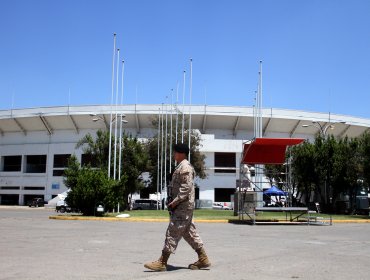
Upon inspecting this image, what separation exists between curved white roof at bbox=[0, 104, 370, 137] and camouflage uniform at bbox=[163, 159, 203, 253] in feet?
177

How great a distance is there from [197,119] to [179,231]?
2257 inches

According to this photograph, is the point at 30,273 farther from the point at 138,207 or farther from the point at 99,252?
the point at 138,207

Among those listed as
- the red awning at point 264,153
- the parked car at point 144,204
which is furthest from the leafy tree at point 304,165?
the red awning at point 264,153

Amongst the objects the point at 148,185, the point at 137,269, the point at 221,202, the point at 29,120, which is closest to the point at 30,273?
the point at 137,269

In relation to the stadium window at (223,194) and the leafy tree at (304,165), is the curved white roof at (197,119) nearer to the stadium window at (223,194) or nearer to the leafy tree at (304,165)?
the stadium window at (223,194)

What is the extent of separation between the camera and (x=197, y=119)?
63625mm

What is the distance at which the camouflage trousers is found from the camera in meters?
6.41

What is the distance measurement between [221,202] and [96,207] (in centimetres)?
→ 3697

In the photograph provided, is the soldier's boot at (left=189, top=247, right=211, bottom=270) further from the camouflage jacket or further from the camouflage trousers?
the camouflage jacket

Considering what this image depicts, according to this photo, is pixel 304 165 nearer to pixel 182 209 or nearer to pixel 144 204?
pixel 144 204

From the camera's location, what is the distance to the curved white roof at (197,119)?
62.5 m

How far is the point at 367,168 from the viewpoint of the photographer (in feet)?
112

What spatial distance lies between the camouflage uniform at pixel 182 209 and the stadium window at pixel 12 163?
6671 centimetres

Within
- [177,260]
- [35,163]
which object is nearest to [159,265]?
A: [177,260]
